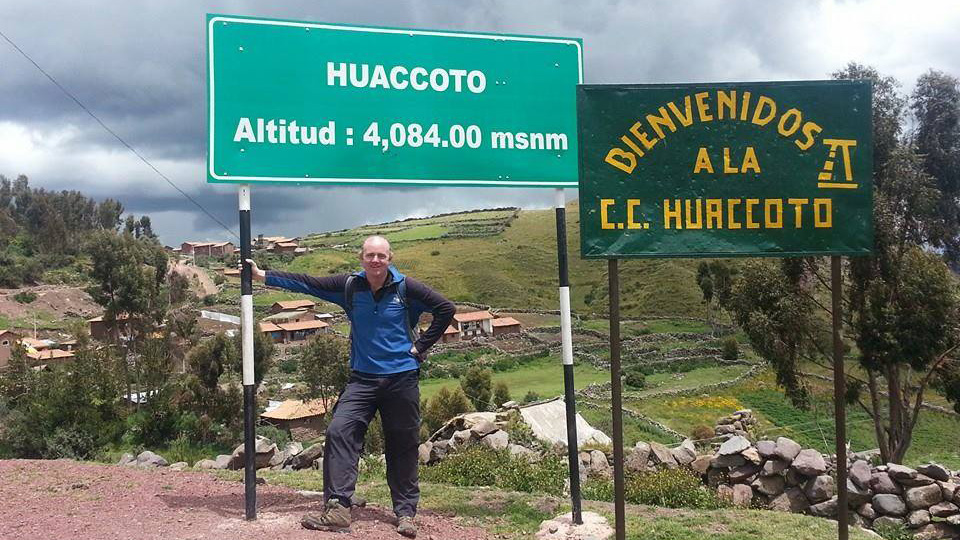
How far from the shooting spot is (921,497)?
891 cm

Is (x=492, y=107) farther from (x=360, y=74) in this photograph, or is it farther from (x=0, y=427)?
(x=0, y=427)

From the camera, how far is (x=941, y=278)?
17094 mm

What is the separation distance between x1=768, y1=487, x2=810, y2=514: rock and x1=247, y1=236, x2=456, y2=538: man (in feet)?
18.1

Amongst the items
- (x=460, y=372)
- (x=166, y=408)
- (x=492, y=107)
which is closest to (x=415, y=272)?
(x=460, y=372)

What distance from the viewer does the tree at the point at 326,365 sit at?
33312 mm

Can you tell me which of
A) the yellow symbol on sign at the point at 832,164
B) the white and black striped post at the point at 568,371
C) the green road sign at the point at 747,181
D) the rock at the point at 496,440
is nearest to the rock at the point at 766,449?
the rock at the point at 496,440


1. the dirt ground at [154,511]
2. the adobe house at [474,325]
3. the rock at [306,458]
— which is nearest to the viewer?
Answer: the dirt ground at [154,511]

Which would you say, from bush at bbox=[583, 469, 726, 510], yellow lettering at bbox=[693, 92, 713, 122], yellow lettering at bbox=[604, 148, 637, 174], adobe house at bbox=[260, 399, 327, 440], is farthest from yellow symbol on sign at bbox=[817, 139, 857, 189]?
adobe house at bbox=[260, 399, 327, 440]

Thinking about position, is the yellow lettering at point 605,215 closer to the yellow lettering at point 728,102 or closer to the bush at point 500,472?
the yellow lettering at point 728,102

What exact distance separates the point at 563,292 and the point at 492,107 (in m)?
1.57

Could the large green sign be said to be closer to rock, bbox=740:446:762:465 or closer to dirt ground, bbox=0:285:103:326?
rock, bbox=740:446:762:465

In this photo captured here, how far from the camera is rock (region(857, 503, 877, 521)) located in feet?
29.1

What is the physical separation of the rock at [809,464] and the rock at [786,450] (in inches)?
2.7

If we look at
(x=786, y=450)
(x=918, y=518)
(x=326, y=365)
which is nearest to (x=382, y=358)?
(x=786, y=450)
